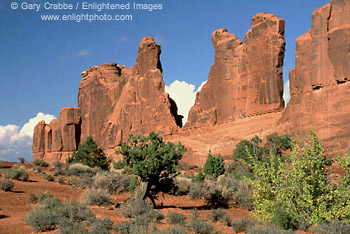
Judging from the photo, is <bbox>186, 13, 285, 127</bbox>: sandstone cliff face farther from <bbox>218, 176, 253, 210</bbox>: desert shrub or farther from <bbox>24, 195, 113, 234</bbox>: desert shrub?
<bbox>24, 195, 113, 234</bbox>: desert shrub

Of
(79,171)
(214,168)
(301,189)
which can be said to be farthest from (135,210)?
(214,168)

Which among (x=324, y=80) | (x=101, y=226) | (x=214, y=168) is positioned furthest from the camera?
(x=214, y=168)

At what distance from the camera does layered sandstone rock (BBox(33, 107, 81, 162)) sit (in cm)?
6781

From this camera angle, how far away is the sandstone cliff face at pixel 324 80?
102 feet

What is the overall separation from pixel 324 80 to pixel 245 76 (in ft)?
35.5

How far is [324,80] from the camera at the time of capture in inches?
1299

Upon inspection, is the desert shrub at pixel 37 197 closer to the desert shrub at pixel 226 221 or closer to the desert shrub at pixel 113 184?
the desert shrub at pixel 113 184

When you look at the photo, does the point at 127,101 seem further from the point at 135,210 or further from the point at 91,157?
the point at 135,210

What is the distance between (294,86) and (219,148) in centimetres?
1095

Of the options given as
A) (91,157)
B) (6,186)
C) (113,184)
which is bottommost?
(113,184)

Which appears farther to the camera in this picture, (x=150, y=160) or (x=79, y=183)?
(x=79, y=183)

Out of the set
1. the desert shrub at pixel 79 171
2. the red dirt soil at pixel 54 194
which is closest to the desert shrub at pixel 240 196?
the red dirt soil at pixel 54 194

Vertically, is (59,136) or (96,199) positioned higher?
Answer: (59,136)

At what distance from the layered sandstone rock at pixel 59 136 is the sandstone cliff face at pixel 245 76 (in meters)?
29.4
